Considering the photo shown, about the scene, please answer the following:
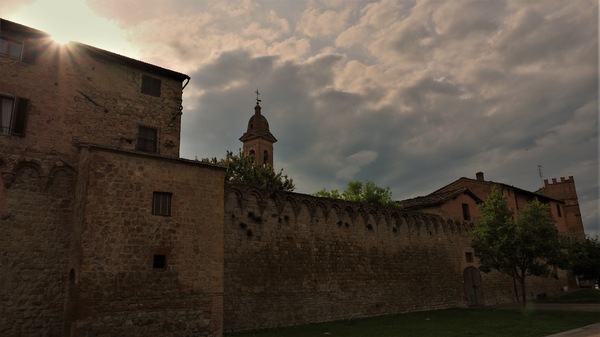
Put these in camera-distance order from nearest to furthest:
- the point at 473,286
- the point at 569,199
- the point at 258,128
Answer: the point at 473,286, the point at 258,128, the point at 569,199

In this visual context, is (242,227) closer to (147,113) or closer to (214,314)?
(214,314)

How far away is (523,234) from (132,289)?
2004 centimetres

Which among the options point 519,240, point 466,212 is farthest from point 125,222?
point 466,212

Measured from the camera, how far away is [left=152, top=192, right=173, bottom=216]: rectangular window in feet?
48.3

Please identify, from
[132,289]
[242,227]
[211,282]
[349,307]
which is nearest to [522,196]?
[349,307]

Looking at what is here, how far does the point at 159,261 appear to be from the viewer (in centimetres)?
1432

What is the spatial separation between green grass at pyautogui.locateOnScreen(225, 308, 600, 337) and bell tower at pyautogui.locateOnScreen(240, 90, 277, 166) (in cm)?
3668

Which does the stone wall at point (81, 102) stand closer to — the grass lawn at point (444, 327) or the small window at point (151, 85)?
the small window at point (151, 85)

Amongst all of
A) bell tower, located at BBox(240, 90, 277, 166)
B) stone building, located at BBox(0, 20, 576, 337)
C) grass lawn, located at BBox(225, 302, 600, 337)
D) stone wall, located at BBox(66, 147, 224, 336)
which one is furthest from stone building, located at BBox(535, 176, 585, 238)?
stone wall, located at BBox(66, 147, 224, 336)

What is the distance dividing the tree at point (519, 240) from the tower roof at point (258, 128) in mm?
36069

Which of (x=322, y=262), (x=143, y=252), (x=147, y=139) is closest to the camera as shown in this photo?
(x=143, y=252)

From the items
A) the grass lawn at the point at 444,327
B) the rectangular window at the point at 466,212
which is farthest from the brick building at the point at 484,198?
the grass lawn at the point at 444,327

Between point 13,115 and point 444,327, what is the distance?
18.4 meters

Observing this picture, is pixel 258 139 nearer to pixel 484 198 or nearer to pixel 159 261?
pixel 484 198
